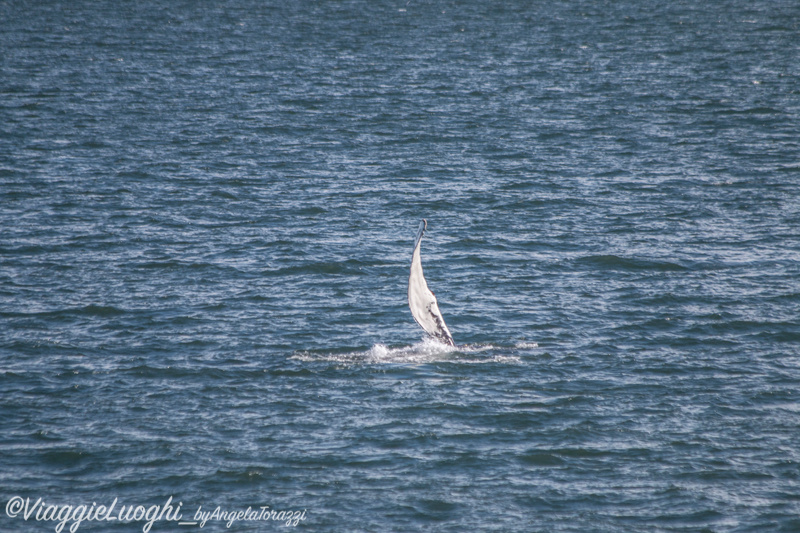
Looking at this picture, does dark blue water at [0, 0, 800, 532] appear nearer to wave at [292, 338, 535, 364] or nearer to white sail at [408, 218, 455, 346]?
wave at [292, 338, 535, 364]

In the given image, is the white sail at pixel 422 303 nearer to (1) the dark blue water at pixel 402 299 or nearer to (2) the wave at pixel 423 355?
(2) the wave at pixel 423 355

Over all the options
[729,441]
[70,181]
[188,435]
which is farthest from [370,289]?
[70,181]

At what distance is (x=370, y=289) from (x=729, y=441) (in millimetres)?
12320

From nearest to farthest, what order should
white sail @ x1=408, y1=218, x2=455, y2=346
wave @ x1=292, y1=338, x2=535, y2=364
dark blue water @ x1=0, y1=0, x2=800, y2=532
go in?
dark blue water @ x1=0, y1=0, x2=800, y2=532 → white sail @ x1=408, y1=218, x2=455, y2=346 → wave @ x1=292, y1=338, x2=535, y2=364

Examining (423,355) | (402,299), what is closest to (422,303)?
(423,355)

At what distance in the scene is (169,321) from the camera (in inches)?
965

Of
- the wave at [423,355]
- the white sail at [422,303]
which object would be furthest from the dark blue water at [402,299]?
the white sail at [422,303]

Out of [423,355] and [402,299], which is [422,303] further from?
[402,299]

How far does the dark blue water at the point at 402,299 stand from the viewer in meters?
17.2

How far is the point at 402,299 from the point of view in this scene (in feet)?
87.5

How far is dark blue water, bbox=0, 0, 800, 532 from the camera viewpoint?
1717 centimetres

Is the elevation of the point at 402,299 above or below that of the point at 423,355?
above

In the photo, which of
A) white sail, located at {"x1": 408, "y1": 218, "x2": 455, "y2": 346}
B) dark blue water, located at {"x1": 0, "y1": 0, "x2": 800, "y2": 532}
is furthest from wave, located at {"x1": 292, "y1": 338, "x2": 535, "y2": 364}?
white sail, located at {"x1": 408, "y1": 218, "x2": 455, "y2": 346}

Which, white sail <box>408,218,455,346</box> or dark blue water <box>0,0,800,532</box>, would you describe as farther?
white sail <box>408,218,455,346</box>
